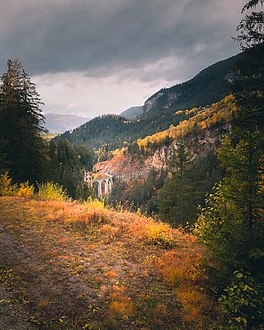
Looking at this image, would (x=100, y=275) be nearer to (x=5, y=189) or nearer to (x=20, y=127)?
(x=5, y=189)

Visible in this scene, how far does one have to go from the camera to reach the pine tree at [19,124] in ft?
69.0

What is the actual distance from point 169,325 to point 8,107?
22.3 metres

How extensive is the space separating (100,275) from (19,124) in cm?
1905

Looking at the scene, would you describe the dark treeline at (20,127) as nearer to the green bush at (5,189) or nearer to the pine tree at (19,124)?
the pine tree at (19,124)

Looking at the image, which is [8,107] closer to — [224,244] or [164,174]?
[224,244]

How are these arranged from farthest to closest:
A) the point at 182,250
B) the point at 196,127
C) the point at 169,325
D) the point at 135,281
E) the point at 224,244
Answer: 1. the point at 196,127
2. the point at 182,250
3. the point at 135,281
4. the point at 224,244
5. the point at 169,325

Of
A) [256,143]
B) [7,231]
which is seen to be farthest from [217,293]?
[7,231]

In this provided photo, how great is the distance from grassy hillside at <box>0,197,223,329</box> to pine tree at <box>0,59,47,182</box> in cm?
1243

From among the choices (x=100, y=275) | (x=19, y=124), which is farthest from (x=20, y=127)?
(x=100, y=275)

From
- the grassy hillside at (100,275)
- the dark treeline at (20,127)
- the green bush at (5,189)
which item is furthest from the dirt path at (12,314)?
the dark treeline at (20,127)

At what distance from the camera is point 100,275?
246 inches

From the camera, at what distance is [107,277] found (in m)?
6.19

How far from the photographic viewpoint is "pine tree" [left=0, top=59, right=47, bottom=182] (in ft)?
69.0

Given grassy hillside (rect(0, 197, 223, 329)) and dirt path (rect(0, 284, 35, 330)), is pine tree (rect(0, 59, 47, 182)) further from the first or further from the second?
dirt path (rect(0, 284, 35, 330))
